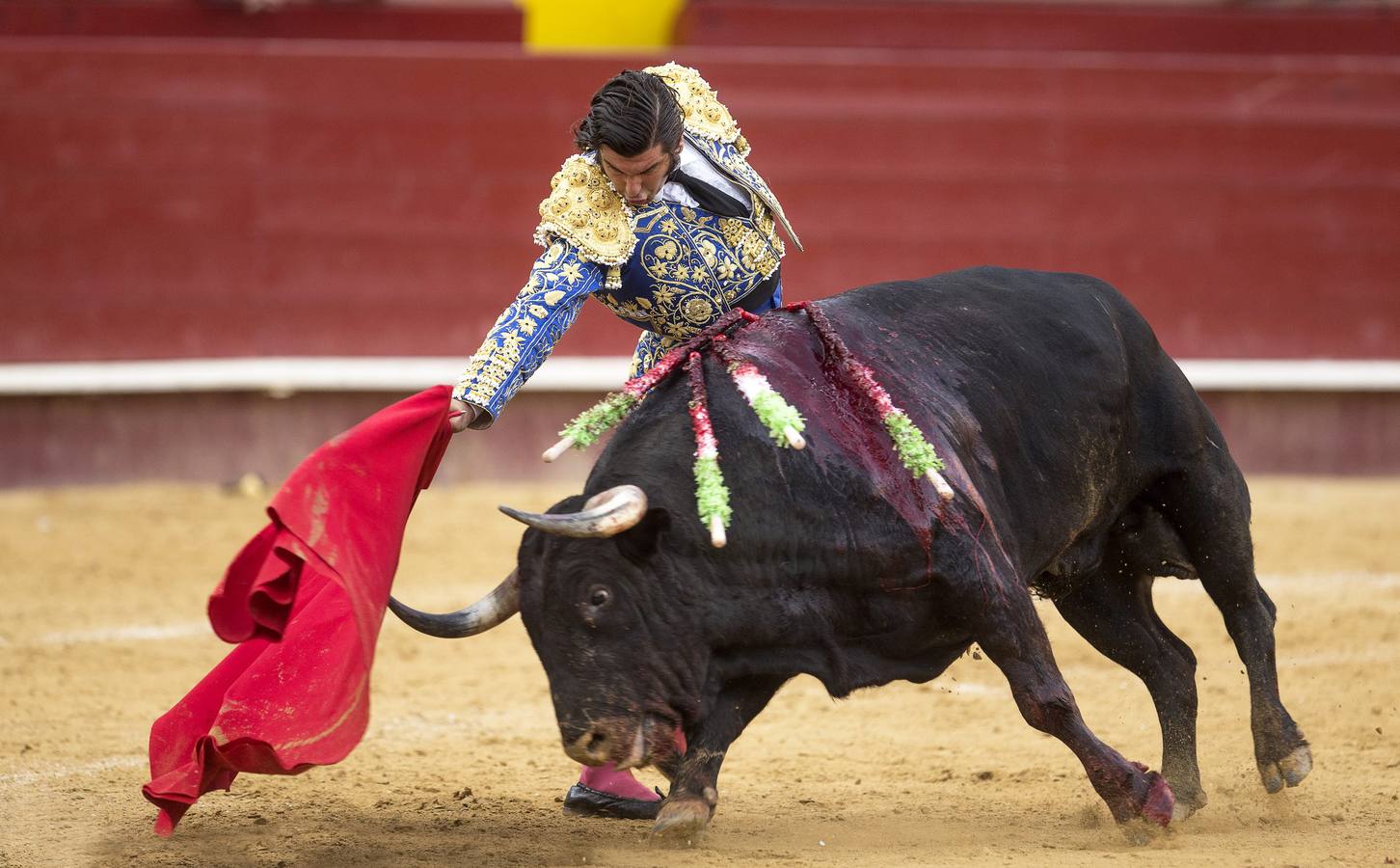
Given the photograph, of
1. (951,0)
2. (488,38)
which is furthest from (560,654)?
(951,0)

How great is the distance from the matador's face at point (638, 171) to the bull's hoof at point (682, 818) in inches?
39.8

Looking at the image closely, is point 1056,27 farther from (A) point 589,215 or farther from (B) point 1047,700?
(B) point 1047,700

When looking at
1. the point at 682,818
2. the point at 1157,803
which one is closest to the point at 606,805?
the point at 682,818

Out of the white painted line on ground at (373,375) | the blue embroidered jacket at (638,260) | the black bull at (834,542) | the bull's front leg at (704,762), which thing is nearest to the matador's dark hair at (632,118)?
the blue embroidered jacket at (638,260)

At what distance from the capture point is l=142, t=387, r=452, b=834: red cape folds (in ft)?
8.91

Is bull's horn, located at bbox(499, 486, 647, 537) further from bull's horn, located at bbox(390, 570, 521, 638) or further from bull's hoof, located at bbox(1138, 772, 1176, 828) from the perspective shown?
bull's hoof, located at bbox(1138, 772, 1176, 828)

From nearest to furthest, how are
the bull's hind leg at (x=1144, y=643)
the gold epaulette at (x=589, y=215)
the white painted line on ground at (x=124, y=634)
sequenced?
1. the gold epaulette at (x=589, y=215)
2. the bull's hind leg at (x=1144, y=643)
3. the white painted line on ground at (x=124, y=634)

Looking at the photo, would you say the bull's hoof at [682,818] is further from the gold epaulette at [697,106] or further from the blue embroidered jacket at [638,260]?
the gold epaulette at [697,106]

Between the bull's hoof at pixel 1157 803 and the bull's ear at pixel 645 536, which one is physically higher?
the bull's ear at pixel 645 536

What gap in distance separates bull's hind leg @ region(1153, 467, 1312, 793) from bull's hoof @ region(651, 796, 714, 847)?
3.73 ft

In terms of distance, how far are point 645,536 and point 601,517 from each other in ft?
0.43

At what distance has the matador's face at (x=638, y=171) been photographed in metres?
2.85

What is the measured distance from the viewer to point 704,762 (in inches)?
110

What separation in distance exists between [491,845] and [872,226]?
4991 millimetres
